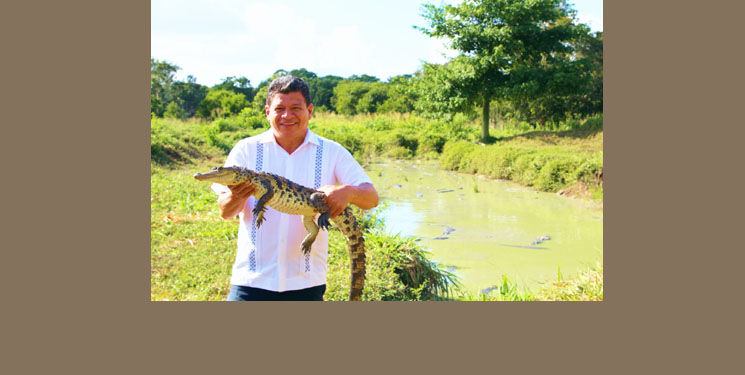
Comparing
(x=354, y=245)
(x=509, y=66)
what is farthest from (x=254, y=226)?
(x=509, y=66)

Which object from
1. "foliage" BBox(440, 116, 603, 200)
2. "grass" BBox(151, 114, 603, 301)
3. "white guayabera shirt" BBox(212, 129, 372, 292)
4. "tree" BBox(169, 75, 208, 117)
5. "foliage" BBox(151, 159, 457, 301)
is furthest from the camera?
"tree" BBox(169, 75, 208, 117)

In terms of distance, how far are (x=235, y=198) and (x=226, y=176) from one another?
112mm

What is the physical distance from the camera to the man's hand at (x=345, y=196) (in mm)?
2371

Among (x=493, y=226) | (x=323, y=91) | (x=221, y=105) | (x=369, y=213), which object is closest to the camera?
(x=369, y=213)

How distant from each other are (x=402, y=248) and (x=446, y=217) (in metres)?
3.80

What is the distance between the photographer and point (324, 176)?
2.52 meters

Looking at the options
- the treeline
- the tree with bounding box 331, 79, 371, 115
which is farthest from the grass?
the tree with bounding box 331, 79, 371, 115

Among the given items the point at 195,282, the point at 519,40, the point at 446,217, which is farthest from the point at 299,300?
the point at 519,40

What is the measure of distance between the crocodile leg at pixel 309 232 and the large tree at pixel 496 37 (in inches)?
586

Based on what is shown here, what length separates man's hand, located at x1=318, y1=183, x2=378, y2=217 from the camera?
237 cm

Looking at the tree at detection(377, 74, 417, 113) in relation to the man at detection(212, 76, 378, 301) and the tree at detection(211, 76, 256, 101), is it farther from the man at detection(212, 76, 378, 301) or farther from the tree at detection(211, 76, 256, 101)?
the man at detection(212, 76, 378, 301)

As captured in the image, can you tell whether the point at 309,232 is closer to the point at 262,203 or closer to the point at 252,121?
the point at 262,203

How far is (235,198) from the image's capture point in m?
2.41

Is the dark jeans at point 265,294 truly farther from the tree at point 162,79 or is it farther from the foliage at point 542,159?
the tree at point 162,79
